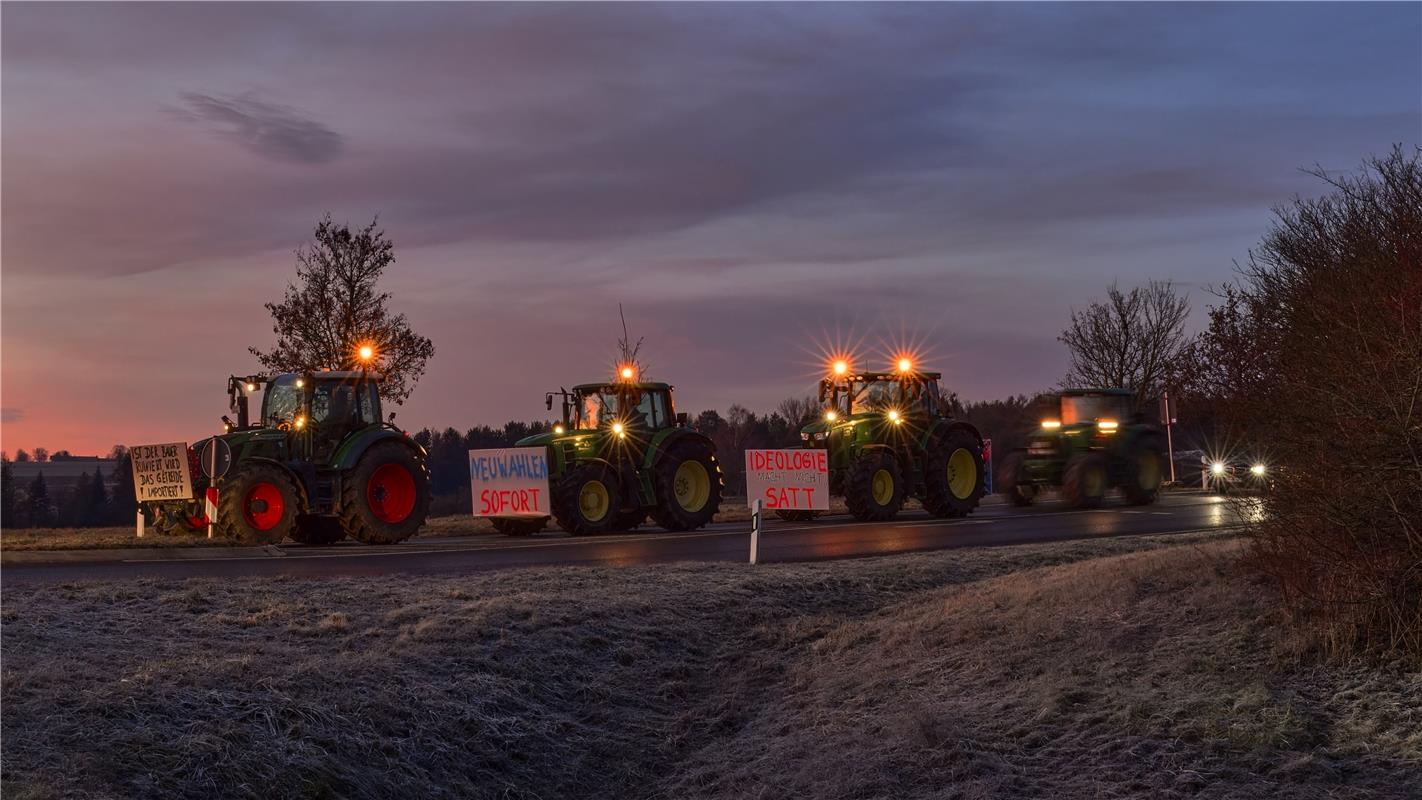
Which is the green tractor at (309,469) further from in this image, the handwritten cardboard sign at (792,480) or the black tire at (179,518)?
the handwritten cardboard sign at (792,480)

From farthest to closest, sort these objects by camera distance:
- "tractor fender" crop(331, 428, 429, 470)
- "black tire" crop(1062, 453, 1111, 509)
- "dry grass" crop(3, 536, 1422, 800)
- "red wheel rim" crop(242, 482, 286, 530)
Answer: "black tire" crop(1062, 453, 1111, 509)
"tractor fender" crop(331, 428, 429, 470)
"red wheel rim" crop(242, 482, 286, 530)
"dry grass" crop(3, 536, 1422, 800)

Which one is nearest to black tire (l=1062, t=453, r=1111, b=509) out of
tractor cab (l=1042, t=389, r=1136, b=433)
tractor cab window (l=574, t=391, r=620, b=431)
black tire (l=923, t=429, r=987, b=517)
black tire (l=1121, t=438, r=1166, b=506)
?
black tire (l=1121, t=438, r=1166, b=506)

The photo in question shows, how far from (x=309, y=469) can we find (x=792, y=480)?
9.88 m

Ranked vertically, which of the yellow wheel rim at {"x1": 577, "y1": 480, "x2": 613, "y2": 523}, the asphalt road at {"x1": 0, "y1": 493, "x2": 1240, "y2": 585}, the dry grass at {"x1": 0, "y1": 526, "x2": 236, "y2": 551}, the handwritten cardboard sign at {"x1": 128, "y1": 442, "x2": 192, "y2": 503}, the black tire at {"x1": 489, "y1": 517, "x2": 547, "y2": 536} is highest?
the handwritten cardboard sign at {"x1": 128, "y1": 442, "x2": 192, "y2": 503}

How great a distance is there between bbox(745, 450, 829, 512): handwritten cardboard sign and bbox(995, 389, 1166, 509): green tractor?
20.6 ft

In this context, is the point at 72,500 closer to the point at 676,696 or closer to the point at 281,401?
the point at 281,401

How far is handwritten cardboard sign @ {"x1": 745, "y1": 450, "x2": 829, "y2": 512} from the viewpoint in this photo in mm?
25781

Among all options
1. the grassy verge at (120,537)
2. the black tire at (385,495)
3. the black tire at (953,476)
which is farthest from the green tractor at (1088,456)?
the black tire at (385,495)

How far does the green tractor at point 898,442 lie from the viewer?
26.3m

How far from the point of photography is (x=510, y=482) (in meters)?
23.1

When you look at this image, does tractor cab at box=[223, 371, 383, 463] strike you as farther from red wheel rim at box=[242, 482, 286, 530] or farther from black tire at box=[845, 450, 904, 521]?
black tire at box=[845, 450, 904, 521]

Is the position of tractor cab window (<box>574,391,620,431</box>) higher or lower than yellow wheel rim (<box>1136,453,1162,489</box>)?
higher

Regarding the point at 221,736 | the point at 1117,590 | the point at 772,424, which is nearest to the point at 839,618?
the point at 1117,590

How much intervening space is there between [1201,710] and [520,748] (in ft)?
13.9
